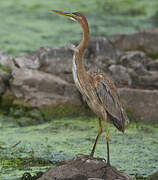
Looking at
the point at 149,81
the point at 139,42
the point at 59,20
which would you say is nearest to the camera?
the point at 149,81

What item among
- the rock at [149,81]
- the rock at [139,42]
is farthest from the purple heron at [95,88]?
the rock at [139,42]

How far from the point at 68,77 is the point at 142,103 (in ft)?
4.84

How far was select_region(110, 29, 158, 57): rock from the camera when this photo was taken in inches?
403

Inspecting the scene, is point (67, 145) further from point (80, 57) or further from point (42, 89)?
point (80, 57)

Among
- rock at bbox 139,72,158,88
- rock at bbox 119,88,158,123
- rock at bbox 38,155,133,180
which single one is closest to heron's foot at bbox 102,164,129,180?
rock at bbox 38,155,133,180

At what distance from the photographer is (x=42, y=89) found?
8023 millimetres

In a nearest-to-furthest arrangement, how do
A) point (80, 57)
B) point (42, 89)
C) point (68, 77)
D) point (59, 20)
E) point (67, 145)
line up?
point (80, 57), point (67, 145), point (42, 89), point (68, 77), point (59, 20)

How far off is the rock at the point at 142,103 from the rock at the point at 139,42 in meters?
2.75

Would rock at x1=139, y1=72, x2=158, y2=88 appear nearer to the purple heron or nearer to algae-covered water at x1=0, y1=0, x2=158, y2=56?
algae-covered water at x1=0, y1=0, x2=158, y2=56

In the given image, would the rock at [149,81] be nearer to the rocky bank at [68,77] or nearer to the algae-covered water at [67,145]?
the rocky bank at [68,77]

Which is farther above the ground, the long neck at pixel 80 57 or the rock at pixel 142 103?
the long neck at pixel 80 57

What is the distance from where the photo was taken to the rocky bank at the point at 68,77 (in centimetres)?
758

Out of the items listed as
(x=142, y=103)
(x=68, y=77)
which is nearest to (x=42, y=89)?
(x=68, y=77)

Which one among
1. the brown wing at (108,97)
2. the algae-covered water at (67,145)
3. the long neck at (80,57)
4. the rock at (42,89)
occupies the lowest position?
the algae-covered water at (67,145)
